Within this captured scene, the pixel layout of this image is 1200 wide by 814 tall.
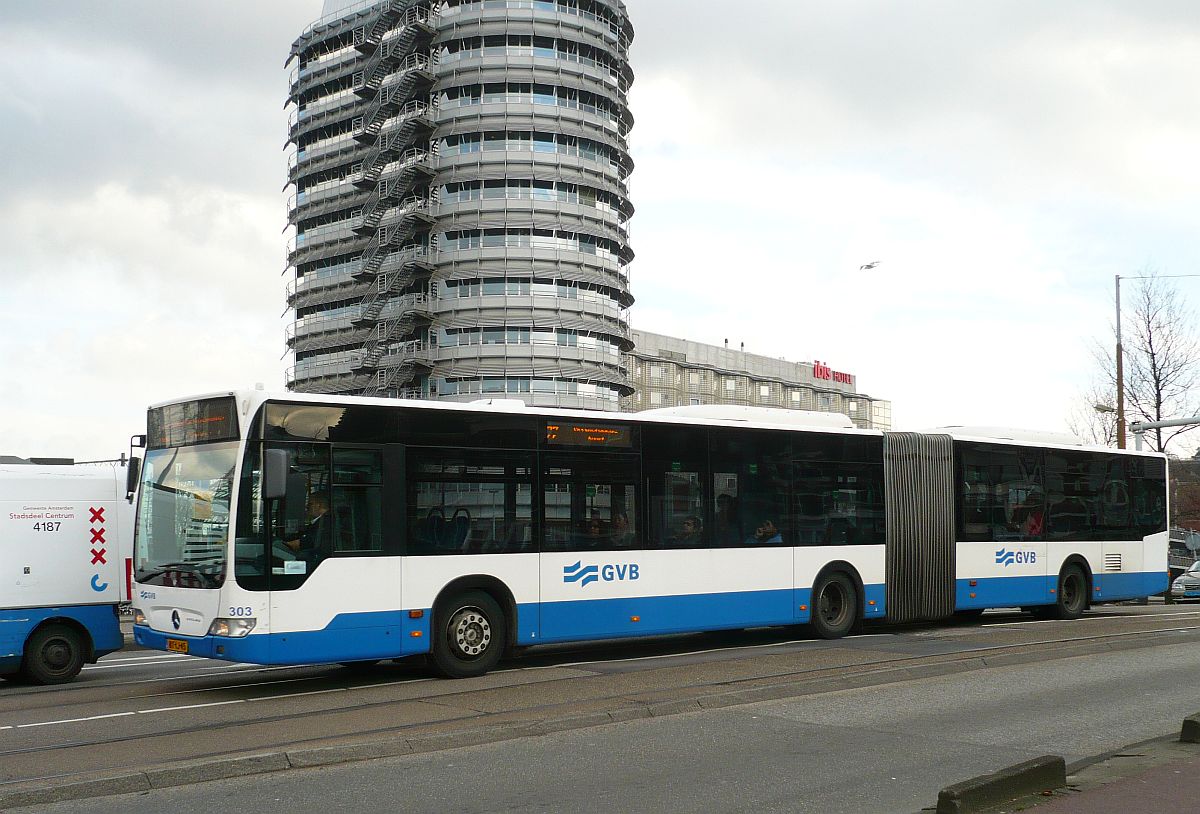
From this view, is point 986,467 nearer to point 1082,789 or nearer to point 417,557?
point 417,557

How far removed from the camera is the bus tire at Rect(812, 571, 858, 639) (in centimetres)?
1730

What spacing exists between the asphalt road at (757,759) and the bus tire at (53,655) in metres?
7.02

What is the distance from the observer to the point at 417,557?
13102mm

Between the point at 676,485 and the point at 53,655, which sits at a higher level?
the point at 676,485

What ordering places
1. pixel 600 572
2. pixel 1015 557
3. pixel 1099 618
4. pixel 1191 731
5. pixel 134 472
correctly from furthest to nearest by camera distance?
pixel 1099 618, pixel 1015 557, pixel 600 572, pixel 134 472, pixel 1191 731

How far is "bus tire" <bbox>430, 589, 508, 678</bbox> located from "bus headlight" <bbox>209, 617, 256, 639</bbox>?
7.18ft

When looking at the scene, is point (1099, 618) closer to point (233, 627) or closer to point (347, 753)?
point (233, 627)

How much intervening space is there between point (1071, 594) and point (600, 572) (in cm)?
1077

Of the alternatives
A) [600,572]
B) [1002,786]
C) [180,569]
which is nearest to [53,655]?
[180,569]

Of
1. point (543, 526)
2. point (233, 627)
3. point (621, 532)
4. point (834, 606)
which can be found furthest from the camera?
point (834, 606)

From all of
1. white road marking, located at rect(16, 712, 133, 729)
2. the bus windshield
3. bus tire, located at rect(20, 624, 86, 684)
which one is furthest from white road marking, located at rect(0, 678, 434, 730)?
bus tire, located at rect(20, 624, 86, 684)

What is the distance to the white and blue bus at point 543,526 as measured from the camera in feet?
39.8

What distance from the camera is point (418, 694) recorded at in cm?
1209

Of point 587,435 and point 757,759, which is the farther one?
point 587,435
